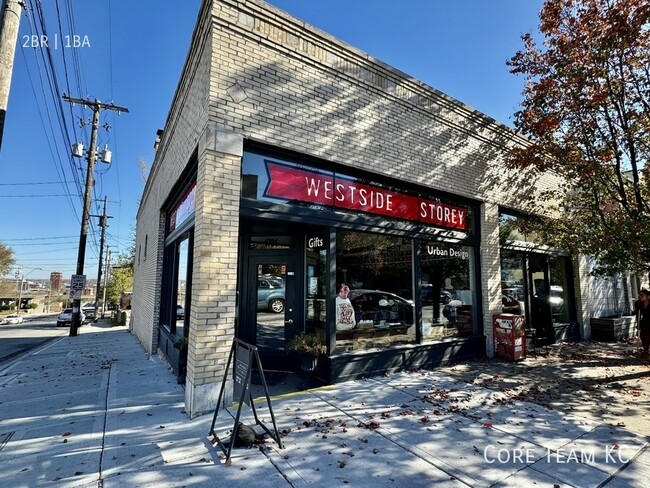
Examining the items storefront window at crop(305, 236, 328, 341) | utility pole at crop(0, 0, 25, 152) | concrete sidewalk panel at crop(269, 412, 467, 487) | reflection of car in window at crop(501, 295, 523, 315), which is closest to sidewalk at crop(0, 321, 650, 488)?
concrete sidewalk panel at crop(269, 412, 467, 487)

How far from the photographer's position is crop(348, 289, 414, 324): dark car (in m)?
6.46

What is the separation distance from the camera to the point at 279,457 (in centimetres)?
341

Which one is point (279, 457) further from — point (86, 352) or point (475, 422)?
point (86, 352)

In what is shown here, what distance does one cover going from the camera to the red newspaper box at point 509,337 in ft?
25.1

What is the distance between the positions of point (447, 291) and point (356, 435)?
475 centimetres

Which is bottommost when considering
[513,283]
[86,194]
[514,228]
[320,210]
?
[513,283]

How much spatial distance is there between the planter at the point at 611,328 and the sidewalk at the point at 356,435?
4936 mm

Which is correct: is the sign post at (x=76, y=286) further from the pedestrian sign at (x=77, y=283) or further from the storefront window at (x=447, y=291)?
the storefront window at (x=447, y=291)

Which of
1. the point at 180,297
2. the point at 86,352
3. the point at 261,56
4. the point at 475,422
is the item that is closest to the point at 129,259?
the point at 86,352

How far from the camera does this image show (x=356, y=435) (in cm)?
392

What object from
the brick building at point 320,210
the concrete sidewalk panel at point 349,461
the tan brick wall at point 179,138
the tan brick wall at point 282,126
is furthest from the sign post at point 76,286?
the concrete sidewalk panel at point 349,461

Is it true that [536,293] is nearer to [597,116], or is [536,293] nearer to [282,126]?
[597,116]

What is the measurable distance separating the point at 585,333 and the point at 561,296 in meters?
1.42
